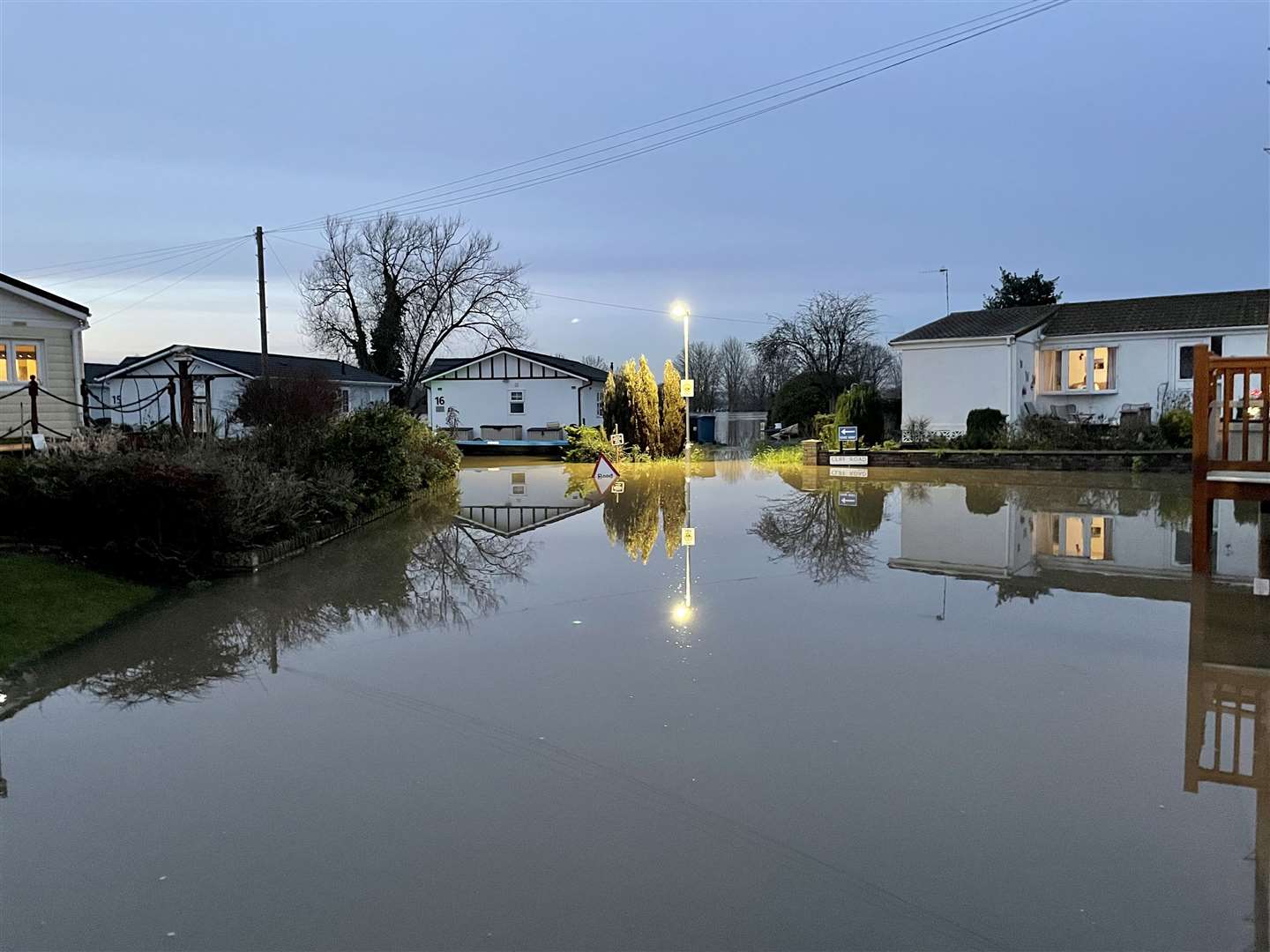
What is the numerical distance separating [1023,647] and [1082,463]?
1878cm

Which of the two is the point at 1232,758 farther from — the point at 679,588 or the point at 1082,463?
the point at 1082,463

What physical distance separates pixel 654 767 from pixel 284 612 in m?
5.33

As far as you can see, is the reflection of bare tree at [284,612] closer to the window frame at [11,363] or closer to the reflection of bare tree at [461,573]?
the reflection of bare tree at [461,573]

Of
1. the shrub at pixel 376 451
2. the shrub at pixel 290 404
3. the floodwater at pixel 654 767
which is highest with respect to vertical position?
the shrub at pixel 290 404

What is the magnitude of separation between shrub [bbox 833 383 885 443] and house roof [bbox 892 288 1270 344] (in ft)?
11.1

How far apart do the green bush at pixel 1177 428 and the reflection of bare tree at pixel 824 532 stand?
9.66 m

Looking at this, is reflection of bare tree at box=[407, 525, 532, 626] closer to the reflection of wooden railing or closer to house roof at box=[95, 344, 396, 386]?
the reflection of wooden railing

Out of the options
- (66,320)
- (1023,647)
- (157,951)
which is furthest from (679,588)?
(66,320)

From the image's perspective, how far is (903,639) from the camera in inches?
316

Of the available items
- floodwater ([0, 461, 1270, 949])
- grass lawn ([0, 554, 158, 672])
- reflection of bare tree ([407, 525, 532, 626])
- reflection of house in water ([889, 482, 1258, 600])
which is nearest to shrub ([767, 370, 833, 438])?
reflection of house in water ([889, 482, 1258, 600])

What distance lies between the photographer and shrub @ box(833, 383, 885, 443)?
29969 mm

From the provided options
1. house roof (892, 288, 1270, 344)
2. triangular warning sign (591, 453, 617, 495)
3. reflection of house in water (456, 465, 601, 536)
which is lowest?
reflection of house in water (456, 465, 601, 536)

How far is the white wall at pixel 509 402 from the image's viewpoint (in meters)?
42.2

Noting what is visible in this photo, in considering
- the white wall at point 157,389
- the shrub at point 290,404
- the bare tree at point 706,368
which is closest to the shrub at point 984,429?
the shrub at point 290,404
